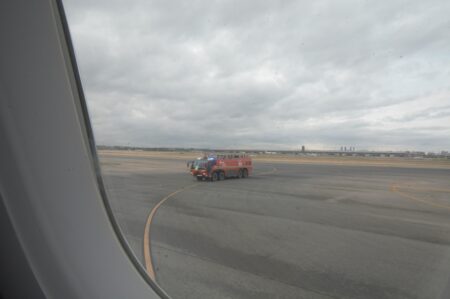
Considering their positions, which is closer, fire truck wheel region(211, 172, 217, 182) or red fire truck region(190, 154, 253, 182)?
red fire truck region(190, 154, 253, 182)

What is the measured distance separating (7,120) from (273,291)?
369cm

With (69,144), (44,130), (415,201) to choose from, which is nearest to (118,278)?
(69,144)

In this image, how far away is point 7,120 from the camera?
1.83 metres

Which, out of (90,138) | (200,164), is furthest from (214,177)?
(90,138)

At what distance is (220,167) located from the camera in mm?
22781

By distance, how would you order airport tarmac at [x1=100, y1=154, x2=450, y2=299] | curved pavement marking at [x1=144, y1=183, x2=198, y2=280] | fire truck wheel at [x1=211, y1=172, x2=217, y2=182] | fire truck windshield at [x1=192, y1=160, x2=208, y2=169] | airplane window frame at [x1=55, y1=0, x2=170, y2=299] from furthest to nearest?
fire truck wheel at [x1=211, y1=172, x2=217, y2=182] → fire truck windshield at [x1=192, y1=160, x2=208, y2=169] → curved pavement marking at [x1=144, y1=183, x2=198, y2=280] → airport tarmac at [x1=100, y1=154, x2=450, y2=299] → airplane window frame at [x1=55, y1=0, x2=170, y2=299]

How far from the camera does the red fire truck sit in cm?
2191

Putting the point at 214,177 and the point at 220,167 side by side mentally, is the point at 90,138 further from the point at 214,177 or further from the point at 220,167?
the point at 220,167

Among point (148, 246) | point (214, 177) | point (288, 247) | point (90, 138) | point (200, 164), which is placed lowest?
point (288, 247)

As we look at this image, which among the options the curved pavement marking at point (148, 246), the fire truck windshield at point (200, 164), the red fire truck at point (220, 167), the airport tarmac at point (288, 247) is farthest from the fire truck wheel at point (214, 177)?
the curved pavement marking at point (148, 246)

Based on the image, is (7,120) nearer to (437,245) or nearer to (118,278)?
(118,278)

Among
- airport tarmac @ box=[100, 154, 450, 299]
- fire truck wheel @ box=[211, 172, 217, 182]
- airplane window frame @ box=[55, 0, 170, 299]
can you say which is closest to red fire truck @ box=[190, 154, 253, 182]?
fire truck wheel @ box=[211, 172, 217, 182]

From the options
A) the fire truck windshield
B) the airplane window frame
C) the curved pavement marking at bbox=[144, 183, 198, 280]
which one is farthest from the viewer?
the fire truck windshield

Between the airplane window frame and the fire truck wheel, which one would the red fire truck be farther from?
the airplane window frame
